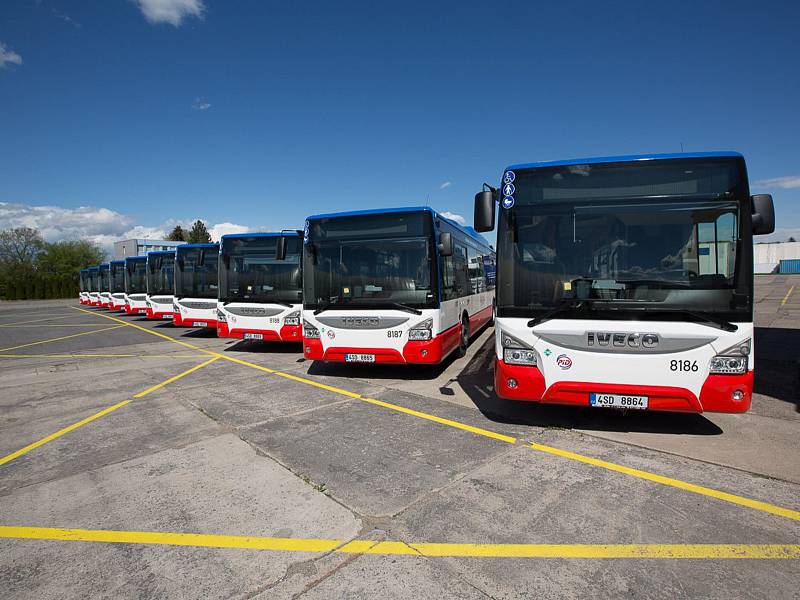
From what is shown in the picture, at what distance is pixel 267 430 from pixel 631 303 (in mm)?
4429

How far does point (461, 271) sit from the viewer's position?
993 cm

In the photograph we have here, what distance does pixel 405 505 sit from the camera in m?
3.45

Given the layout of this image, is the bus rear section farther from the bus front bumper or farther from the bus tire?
the bus front bumper

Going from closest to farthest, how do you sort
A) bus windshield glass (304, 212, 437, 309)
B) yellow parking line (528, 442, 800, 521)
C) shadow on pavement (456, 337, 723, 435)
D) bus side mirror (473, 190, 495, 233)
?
yellow parking line (528, 442, 800, 521) < shadow on pavement (456, 337, 723, 435) < bus side mirror (473, 190, 495, 233) < bus windshield glass (304, 212, 437, 309)

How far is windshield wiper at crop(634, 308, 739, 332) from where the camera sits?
435 centimetres

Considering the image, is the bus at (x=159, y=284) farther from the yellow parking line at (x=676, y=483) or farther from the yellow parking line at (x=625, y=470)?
the yellow parking line at (x=676, y=483)

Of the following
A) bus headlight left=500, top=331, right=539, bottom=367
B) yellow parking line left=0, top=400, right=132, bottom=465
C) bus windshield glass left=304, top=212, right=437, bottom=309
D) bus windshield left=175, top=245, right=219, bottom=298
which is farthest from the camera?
bus windshield left=175, top=245, right=219, bottom=298

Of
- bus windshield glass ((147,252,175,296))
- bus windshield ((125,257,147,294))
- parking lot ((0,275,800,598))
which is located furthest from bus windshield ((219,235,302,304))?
bus windshield ((125,257,147,294))

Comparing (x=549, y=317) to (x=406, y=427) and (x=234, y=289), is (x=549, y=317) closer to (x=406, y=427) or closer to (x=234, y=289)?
(x=406, y=427)

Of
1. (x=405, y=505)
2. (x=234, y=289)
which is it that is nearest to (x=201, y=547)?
(x=405, y=505)

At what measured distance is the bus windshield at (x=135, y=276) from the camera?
21.2 metres

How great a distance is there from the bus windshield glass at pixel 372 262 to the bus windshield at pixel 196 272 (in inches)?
277

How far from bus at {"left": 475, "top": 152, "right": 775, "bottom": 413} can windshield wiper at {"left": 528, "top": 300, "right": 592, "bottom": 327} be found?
11mm

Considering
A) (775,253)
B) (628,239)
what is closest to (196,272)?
(628,239)
